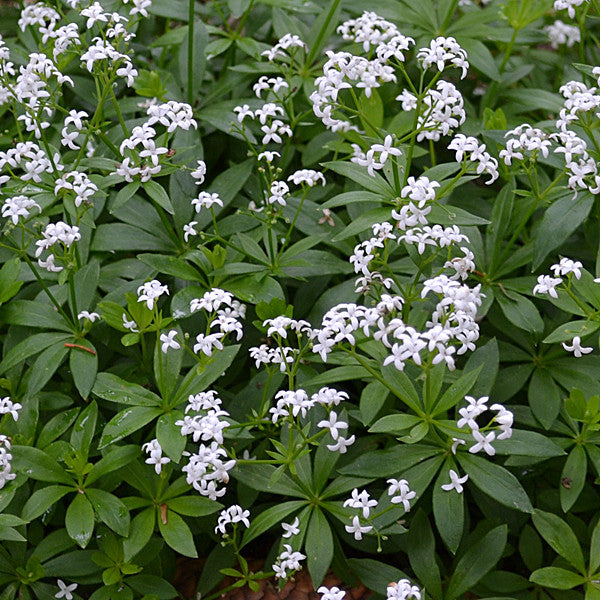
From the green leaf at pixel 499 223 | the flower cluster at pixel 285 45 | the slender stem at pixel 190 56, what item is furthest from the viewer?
the slender stem at pixel 190 56

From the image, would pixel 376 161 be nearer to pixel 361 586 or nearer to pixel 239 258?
pixel 239 258

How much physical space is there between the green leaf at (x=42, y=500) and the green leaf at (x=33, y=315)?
0.77 metres

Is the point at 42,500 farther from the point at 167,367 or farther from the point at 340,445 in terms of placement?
the point at 340,445

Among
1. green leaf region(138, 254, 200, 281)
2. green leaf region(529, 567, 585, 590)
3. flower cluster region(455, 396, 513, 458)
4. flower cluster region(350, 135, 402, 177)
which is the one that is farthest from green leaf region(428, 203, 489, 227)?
green leaf region(529, 567, 585, 590)

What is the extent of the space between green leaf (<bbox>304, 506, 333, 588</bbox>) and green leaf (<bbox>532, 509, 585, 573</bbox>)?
2.79ft

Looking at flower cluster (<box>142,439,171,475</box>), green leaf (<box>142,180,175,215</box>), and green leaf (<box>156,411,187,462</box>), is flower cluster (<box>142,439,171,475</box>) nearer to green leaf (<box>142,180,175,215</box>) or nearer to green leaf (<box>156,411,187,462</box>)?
green leaf (<box>156,411,187,462</box>)

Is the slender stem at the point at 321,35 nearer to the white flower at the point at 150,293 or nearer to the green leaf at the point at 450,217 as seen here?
the green leaf at the point at 450,217

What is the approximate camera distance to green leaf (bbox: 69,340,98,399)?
3.53 meters

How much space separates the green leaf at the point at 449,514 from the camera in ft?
10.4

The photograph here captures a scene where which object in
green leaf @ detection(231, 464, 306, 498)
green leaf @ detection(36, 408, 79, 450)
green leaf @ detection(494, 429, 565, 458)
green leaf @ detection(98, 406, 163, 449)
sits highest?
green leaf @ detection(494, 429, 565, 458)

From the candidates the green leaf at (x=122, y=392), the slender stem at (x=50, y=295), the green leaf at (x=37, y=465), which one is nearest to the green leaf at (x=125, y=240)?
the slender stem at (x=50, y=295)

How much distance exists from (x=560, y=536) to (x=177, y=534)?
1574mm

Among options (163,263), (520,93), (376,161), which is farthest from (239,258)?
(520,93)

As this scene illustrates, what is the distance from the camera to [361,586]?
3672 millimetres
